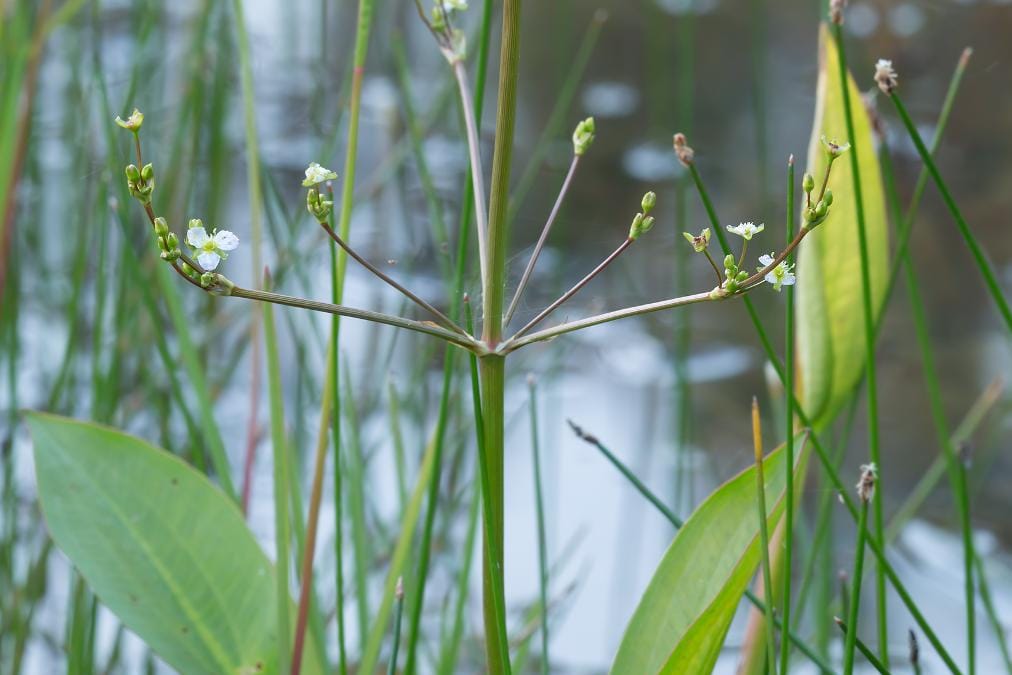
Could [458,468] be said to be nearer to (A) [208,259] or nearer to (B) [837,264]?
(B) [837,264]

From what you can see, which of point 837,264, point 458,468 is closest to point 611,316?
point 837,264

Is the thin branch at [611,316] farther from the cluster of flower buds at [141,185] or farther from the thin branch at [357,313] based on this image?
the cluster of flower buds at [141,185]

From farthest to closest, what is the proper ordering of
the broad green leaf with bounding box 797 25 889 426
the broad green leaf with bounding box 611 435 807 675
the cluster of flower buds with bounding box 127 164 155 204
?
the broad green leaf with bounding box 797 25 889 426 < the broad green leaf with bounding box 611 435 807 675 < the cluster of flower buds with bounding box 127 164 155 204

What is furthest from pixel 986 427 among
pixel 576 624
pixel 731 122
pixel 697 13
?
pixel 697 13

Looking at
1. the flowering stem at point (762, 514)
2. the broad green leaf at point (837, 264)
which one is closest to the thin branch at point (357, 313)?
the flowering stem at point (762, 514)

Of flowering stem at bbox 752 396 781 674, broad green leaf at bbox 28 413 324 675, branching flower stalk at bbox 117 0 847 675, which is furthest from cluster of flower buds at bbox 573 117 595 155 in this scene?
broad green leaf at bbox 28 413 324 675

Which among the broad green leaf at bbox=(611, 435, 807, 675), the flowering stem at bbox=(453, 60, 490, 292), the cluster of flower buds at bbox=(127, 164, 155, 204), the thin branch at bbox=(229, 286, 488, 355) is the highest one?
the flowering stem at bbox=(453, 60, 490, 292)

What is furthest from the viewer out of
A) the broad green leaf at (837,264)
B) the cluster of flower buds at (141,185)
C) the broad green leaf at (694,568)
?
the broad green leaf at (837,264)

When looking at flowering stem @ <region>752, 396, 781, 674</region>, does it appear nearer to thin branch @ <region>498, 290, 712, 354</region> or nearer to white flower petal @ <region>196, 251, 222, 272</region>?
thin branch @ <region>498, 290, 712, 354</region>
